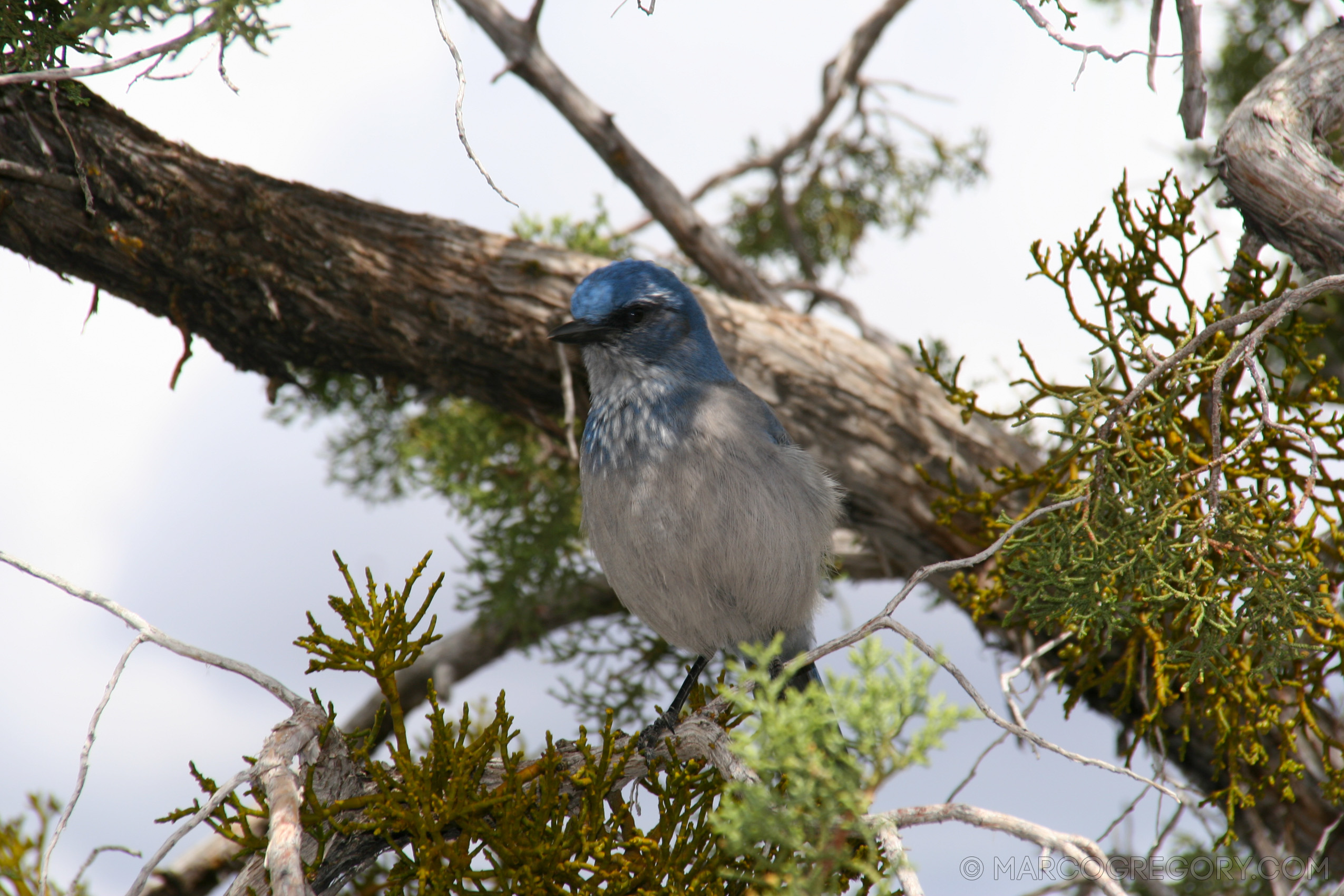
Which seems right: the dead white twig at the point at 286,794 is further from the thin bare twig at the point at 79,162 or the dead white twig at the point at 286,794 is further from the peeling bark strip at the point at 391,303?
the thin bare twig at the point at 79,162

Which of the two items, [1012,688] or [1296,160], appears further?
[1012,688]

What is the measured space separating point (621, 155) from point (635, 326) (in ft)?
6.82

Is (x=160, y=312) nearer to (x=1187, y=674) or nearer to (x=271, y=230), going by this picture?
(x=271, y=230)

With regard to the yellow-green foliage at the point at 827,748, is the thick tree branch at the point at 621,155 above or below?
above

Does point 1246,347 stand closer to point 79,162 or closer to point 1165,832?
point 1165,832

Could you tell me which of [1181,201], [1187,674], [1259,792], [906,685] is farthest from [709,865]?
[1181,201]

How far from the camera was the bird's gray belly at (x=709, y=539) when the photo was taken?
2.98m

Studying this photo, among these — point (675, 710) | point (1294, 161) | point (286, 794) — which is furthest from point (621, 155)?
point (286, 794)

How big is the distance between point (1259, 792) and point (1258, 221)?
1853 millimetres

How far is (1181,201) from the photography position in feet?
9.83

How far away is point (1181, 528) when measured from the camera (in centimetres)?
257

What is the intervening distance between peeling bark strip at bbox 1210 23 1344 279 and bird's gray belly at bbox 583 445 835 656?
1.64 metres

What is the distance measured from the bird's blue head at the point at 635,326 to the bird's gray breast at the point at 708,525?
9.7 inches

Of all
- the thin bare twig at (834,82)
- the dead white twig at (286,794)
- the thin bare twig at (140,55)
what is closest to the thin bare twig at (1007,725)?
the dead white twig at (286,794)
